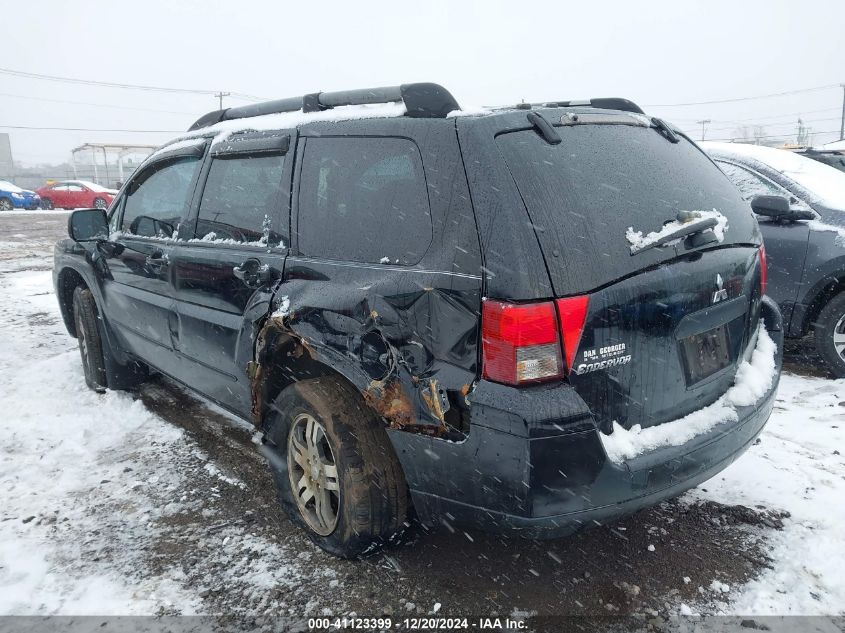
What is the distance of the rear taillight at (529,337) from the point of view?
189cm

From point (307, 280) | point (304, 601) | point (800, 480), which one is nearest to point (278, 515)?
point (304, 601)

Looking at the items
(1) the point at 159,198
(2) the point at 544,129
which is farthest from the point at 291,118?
(1) the point at 159,198

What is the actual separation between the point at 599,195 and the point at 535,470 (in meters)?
0.97

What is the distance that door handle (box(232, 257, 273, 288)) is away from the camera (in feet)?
9.09

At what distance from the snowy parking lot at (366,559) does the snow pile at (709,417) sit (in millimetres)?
688

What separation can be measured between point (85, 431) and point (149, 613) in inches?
84.5

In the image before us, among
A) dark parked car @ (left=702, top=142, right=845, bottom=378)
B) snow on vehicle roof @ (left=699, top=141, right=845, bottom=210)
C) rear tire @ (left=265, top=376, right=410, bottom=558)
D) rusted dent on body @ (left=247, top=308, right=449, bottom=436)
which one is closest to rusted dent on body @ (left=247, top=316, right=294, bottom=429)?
rusted dent on body @ (left=247, top=308, right=449, bottom=436)

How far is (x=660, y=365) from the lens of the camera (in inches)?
85.2

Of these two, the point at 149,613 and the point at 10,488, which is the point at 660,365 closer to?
the point at 149,613

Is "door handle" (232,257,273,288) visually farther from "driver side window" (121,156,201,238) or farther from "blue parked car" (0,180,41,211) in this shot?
"blue parked car" (0,180,41,211)

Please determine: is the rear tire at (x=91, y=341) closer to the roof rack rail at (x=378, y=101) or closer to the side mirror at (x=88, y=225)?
Answer: the side mirror at (x=88, y=225)

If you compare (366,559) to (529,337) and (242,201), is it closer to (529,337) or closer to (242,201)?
(529,337)

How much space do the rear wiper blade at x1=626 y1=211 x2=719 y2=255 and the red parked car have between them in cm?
3110

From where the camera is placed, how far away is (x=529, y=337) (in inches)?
74.7
